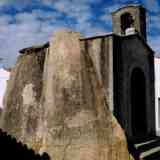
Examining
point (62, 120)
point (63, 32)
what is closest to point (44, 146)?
point (62, 120)

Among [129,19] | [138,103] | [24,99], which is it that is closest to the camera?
[24,99]

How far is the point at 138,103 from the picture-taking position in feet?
37.1

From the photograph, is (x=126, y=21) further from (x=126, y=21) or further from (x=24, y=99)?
(x=24, y=99)

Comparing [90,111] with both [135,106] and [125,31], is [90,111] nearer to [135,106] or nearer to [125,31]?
[135,106]

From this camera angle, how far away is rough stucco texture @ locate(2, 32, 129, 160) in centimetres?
641

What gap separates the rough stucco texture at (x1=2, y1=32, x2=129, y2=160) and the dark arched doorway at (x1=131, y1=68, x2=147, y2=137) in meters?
3.93

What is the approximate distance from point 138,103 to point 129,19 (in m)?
3.23

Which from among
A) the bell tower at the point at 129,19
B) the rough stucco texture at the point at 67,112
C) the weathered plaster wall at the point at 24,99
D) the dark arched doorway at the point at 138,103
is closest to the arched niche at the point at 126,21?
the bell tower at the point at 129,19

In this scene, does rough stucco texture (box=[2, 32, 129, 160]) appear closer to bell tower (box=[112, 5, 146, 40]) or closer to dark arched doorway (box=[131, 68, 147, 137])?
dark arched doorway (box=[131, 68, 147, 137])

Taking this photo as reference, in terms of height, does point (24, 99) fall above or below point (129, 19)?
below

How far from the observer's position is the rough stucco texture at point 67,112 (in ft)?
21.0

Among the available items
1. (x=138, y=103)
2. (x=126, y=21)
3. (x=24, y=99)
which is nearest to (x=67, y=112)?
(x=24, y=99)

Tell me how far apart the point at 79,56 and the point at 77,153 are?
2.07 meters

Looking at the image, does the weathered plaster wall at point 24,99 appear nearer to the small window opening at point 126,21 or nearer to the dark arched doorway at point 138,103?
the dark arched doorway at point 138,103
